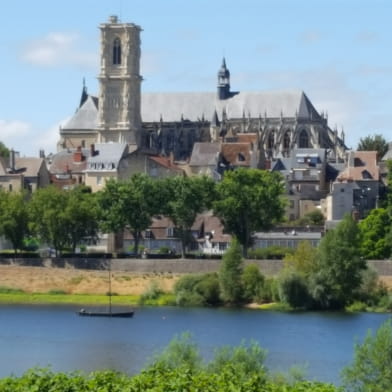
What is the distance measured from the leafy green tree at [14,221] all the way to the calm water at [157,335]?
14.7m

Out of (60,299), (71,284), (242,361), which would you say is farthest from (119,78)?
(242,361)

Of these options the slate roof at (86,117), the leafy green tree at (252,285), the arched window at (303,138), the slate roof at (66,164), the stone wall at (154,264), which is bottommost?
the leafy green tree at (252,285)

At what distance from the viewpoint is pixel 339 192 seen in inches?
4739

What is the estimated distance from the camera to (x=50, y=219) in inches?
3991

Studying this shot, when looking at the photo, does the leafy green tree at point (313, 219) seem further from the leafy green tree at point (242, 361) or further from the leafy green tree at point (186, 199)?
the leafy green tree at point (242, 361)

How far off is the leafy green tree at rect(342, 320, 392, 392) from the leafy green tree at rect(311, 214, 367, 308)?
115ft

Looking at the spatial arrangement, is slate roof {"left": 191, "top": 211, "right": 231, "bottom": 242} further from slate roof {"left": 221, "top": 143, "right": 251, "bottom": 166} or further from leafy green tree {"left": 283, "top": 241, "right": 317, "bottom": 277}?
slate roof {"left": 221, "top": 143, "right": 251, "bottom": 166}

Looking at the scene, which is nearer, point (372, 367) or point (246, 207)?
point (372, 367)

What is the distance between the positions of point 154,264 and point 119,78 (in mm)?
60210

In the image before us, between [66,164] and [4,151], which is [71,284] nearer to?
[66,164]

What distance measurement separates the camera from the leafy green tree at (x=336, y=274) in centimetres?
8544

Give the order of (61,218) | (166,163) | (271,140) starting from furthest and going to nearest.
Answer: (271,140) < (166,163) < (61,218)

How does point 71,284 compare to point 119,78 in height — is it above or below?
below

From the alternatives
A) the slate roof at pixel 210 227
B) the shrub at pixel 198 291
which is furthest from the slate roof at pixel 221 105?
the shrub at pixel 198 291
